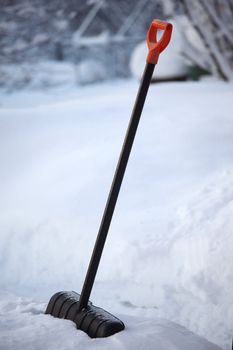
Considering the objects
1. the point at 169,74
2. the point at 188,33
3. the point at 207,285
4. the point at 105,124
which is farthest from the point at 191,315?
the point at 188,33

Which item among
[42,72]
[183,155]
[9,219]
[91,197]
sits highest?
[183,155]

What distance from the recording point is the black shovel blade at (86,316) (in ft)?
5.16

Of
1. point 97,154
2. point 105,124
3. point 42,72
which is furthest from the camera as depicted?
point 42,72

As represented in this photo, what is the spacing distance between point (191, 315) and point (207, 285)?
0.17 metres

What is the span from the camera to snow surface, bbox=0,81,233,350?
1967 millimetres

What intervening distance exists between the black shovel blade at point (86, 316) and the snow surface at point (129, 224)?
0.14 ft

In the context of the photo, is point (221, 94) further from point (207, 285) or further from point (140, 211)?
point (207, 285)

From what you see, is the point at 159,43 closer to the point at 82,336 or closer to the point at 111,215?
the point at 111,215

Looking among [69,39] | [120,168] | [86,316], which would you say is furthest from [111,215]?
[69,39]

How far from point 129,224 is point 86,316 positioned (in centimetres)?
116

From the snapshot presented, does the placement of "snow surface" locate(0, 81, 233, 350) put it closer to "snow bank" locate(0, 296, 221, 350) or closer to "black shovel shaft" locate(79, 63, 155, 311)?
"snow bank" locate(0, 296, 221, 350)

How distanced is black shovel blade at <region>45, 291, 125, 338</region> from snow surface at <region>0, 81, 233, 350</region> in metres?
0.04

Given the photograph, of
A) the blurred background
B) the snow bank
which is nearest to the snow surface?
the snow bank

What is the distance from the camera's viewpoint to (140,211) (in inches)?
113
